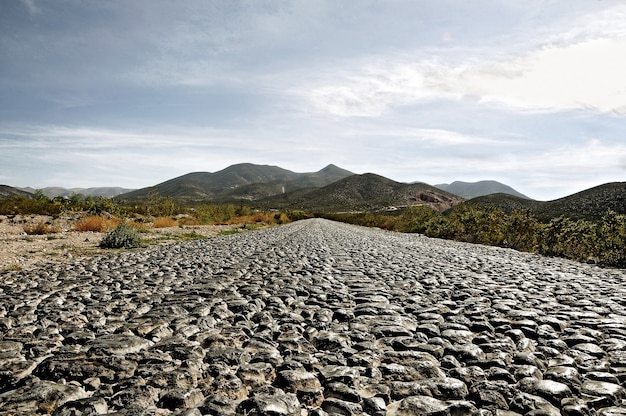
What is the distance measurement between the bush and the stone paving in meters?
7.32

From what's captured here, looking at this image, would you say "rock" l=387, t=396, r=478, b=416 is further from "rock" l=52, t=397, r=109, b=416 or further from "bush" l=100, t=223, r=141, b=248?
"bush" l=100, t=223, r=141, b=248

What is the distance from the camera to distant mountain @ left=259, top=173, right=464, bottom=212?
504 feet

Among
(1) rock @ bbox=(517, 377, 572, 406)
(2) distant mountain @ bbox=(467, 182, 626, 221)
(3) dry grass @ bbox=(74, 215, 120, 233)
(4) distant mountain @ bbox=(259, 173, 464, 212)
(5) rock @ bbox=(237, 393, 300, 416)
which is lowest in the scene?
(5) rock @ bbox=(237, 393, 300, 416)

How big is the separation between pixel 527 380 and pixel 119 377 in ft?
10.9

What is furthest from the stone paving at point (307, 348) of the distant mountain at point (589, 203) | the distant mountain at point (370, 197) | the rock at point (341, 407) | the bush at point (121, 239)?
the distant mountain at point (370, 197)

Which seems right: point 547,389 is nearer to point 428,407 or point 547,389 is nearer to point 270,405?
point 428,407

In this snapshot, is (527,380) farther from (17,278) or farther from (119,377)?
(17,278)

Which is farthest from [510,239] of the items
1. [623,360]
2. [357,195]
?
[357,195]

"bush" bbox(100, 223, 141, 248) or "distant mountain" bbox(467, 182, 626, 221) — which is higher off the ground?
"distant mountain" bbox(467, 182, 626, 221)

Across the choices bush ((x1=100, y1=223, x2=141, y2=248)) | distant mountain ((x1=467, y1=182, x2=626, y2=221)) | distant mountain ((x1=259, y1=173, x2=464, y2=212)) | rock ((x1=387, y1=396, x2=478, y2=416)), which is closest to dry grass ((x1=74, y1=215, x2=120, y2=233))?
bush ((x1=100, y1=223, x2=141, y2=248))

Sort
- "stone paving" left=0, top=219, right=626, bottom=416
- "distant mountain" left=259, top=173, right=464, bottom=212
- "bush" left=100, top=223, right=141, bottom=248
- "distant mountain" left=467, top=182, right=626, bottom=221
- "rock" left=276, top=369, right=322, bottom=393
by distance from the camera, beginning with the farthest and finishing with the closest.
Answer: "distant mountain" left=259, top=173, right=464, bottom=212 < "distant mountain" left=467, top=182, right=626, bottom=221 < "bush" left=100, top=223, right=141, bottom=248 < "rock" left=276, top=369, right=322, bottom=393 < "stone paving" left=0, top=219, right=626, bottom=416

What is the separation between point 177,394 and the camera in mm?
2715

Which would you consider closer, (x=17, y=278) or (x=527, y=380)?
(x=527, y=380)

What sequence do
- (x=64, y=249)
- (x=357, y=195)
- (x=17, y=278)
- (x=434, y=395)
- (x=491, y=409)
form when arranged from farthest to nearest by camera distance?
(x=357, y=195), (x=64, y=249), (x=17, y=278), (x=434, y=395), (x=491, y=409)
